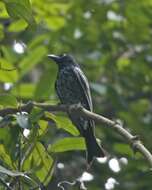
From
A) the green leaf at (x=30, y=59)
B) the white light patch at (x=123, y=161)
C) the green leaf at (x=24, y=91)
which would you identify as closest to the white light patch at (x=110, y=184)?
the white light patch at (x=123, y=161)

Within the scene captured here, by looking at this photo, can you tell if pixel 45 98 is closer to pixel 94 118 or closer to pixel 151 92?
pixel 94 118

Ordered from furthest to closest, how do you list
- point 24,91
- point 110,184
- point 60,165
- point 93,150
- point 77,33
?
point 77,33
point 60,165
point 110,184
point 24,91
point 93,150

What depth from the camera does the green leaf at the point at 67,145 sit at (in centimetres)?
305

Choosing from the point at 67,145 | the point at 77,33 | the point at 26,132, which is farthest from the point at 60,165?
the point at 26,132

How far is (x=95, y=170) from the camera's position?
5176 mm

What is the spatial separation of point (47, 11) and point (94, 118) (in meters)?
2.15

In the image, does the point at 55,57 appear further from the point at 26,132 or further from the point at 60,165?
the point at 26,132

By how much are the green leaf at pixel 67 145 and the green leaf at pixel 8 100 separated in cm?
29

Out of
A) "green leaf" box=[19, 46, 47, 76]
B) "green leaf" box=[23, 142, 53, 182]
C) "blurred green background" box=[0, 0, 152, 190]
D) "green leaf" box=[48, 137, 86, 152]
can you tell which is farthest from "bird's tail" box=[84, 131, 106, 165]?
"green leaf" box=[19, 46, 47, 76]

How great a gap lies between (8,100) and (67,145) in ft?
1.19

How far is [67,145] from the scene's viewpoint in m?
3.06

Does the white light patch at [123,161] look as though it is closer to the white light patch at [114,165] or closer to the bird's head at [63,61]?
the white light patch at [114,165]

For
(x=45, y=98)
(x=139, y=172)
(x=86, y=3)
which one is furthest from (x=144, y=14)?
(x=45, y=98)

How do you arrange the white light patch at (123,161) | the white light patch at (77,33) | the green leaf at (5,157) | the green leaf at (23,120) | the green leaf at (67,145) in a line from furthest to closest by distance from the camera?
the white light patch at (77,33), the white light patch at (123,161), the green leaf at (67,145), the green leaf at (5,157), the green leaf at (23,120)
